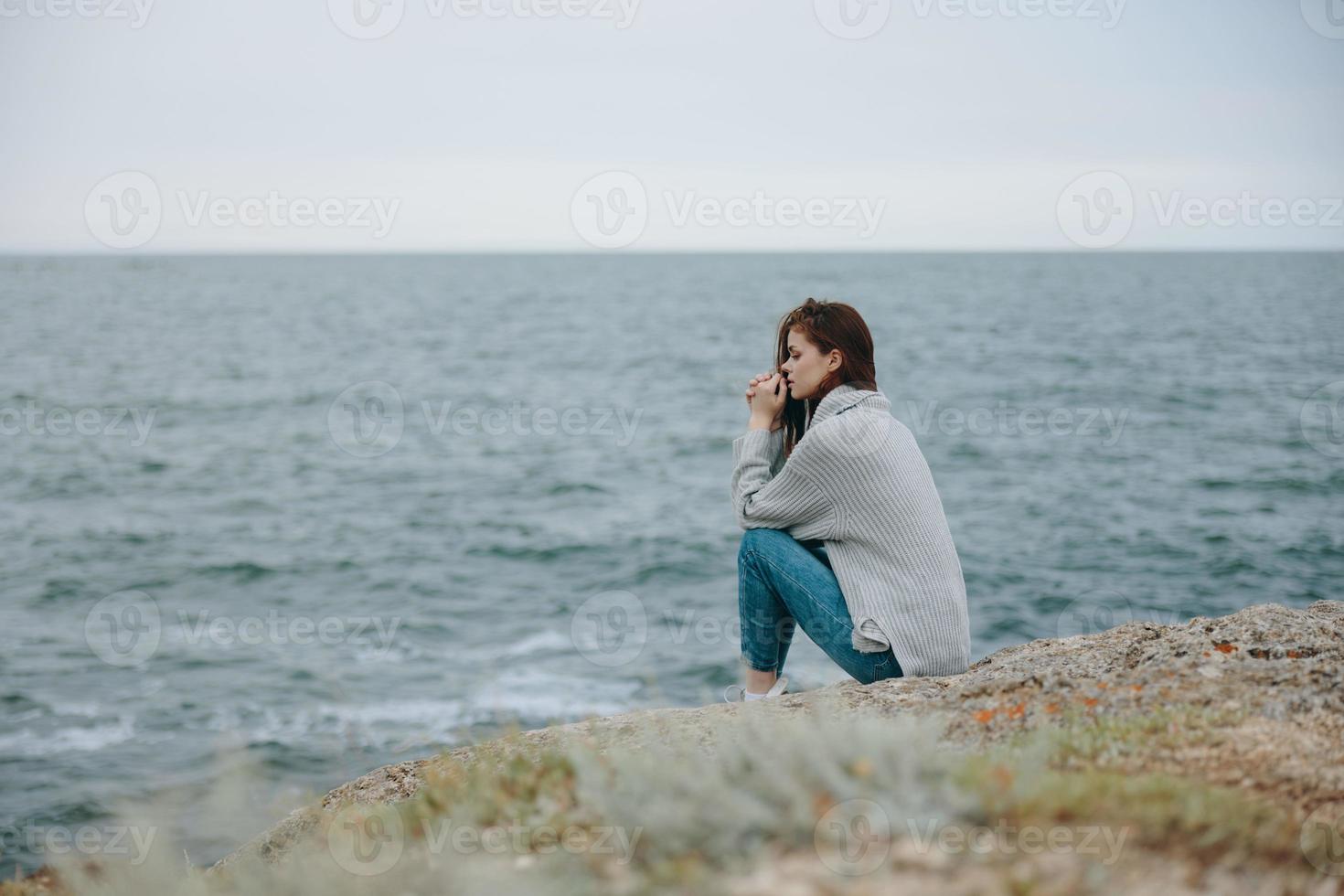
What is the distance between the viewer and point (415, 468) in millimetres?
21500

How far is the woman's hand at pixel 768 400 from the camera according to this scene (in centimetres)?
506

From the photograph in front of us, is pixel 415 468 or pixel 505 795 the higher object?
pixel 415 468

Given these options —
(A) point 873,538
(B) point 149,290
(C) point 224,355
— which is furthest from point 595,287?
(A) point 873,538

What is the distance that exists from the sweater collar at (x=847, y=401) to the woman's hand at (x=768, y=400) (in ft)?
1.12

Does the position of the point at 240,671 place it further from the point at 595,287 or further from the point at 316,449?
the point at 595,287

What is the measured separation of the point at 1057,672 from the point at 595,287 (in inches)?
3367
